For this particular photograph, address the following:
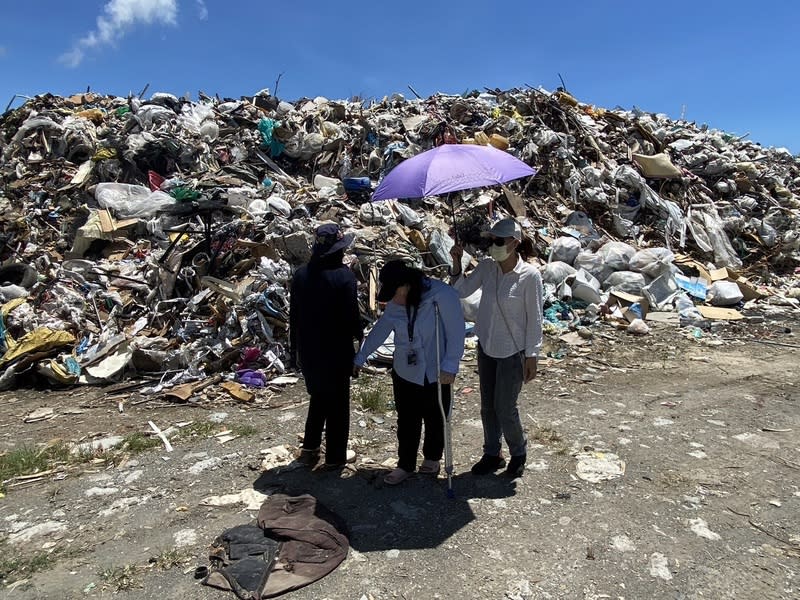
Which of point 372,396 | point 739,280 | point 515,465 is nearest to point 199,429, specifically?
point 372,396

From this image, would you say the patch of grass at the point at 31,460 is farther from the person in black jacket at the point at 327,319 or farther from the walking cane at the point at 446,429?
the walking cane at the point at 446,429

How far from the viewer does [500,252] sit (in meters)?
3.33

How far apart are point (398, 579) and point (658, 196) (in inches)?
382

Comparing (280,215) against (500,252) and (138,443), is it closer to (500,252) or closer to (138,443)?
(138,443)

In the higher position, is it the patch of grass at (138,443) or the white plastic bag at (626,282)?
the white plastic bag at (626,282)

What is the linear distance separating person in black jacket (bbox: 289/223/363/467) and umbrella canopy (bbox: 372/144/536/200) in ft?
1.54

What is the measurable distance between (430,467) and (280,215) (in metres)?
5.32

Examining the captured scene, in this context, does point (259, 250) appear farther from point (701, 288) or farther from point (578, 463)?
point (701, 288)

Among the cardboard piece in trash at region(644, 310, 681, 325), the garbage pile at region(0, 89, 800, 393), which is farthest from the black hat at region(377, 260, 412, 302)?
the cardboard piece in trash at region(644, 310, 681, 325)

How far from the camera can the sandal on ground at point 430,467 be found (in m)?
3.75

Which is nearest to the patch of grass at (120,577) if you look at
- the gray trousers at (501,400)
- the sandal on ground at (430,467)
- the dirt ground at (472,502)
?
the dirt ground at (472,502)

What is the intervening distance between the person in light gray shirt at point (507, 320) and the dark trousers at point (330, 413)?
894 mm

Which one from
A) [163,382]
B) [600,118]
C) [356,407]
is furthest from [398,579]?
[600,118]

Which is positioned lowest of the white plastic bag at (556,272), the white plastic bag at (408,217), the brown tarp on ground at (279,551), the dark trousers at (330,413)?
the brown tarp on ground at (279,551)
